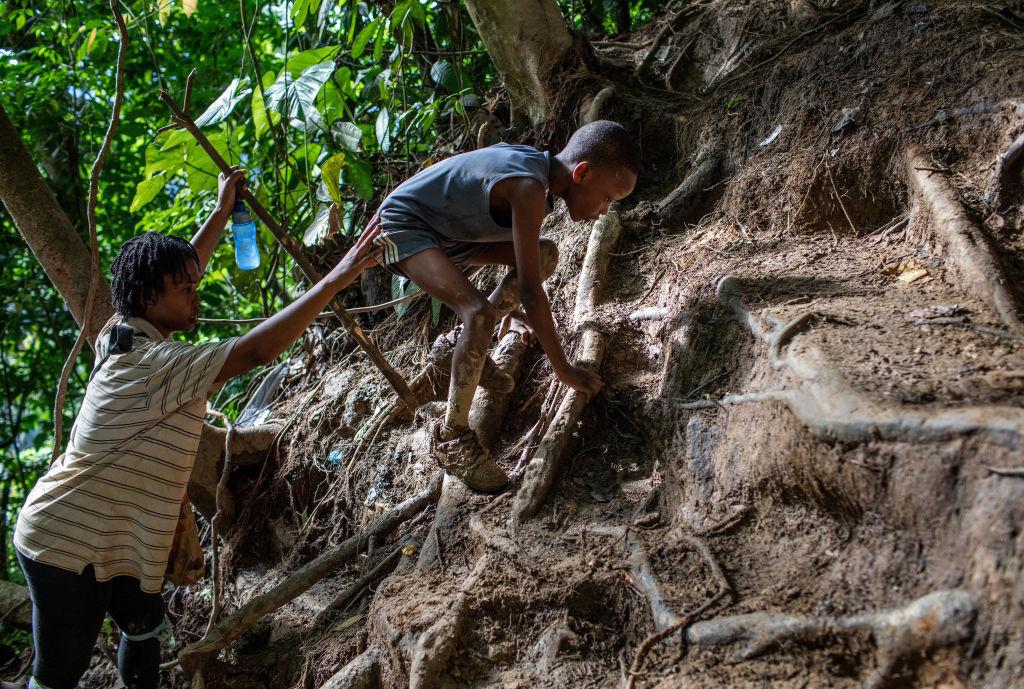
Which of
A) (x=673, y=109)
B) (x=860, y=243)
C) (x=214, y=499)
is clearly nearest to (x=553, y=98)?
(x=673, y=109)

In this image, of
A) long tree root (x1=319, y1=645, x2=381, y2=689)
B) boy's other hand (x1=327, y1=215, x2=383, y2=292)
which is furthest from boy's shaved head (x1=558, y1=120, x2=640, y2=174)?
long tree root (x1=319, y1=645, x2=381, y2=689)

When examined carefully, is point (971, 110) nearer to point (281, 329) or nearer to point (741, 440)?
point (741, 440)

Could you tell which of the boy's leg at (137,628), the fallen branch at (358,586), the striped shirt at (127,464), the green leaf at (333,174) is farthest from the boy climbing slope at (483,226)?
the green leaf at (333,174)

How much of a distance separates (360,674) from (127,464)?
3.69 feet

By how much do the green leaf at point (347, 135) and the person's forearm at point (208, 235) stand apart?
2.14 m

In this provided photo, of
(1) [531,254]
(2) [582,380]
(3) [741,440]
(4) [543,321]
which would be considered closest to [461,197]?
(1) [531,254]

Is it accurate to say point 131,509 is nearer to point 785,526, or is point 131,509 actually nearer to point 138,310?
point 138,310

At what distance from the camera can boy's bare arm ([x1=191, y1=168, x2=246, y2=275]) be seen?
131 inches

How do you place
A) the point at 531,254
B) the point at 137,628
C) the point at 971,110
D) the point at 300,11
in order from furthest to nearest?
the point at 300,11 < the point at 971,110 < the point at 531,254 < the point at 137,628

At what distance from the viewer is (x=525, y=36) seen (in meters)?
4.91

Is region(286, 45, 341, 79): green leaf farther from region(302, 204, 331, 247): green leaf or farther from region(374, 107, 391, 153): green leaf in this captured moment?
region(302, 204, 331, 247): green leaf

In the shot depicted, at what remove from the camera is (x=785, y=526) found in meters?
2.32

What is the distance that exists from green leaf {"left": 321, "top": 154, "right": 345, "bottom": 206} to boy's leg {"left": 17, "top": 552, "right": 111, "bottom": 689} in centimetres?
284

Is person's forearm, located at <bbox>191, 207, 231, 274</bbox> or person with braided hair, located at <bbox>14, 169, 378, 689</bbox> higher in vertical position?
person's forearm, located at <bbox>191, 207, 231, 274</bbox>
